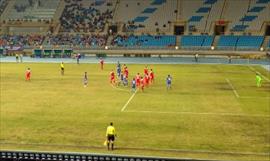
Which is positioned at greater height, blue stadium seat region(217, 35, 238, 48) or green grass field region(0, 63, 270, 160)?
blue stadium seat region(217, 35, 238, 48)

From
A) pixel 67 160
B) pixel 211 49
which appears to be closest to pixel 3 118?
pixel 67 160

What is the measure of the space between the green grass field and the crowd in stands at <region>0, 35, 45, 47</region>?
150 feet

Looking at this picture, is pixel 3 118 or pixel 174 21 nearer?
pixel 3 118

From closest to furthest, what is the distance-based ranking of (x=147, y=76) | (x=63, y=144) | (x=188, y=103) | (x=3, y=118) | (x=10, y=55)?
(x=63, y=144) < (x=3, y=118) < (x=188, y=103) < (x=147, y=76) < (x=10, y=55)

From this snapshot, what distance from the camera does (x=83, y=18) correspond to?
93125mm

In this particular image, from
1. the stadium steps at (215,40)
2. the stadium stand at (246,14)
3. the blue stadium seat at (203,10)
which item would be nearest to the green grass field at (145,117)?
the stadium steps at (215,40)

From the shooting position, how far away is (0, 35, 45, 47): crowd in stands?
292ft

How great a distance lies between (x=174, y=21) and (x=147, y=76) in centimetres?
4907

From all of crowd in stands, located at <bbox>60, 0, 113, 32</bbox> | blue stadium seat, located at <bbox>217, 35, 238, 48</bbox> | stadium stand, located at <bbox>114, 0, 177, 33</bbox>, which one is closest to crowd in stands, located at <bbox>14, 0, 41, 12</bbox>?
crowd in stands, located at <bbox>60, 0, 113, 32</bbox>

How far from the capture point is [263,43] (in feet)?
251

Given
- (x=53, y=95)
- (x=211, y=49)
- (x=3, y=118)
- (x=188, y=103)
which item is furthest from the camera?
(x=211, y=49)

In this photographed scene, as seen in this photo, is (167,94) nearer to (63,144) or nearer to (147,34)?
(63,144)

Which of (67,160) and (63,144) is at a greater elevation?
(67,160)

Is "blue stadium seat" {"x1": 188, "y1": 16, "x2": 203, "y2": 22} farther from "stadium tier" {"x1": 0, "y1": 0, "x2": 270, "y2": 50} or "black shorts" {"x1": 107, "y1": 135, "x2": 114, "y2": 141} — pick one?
"black shorts" {"x1": 107, "y1": 135, "x2": 114, "y2": 141}
